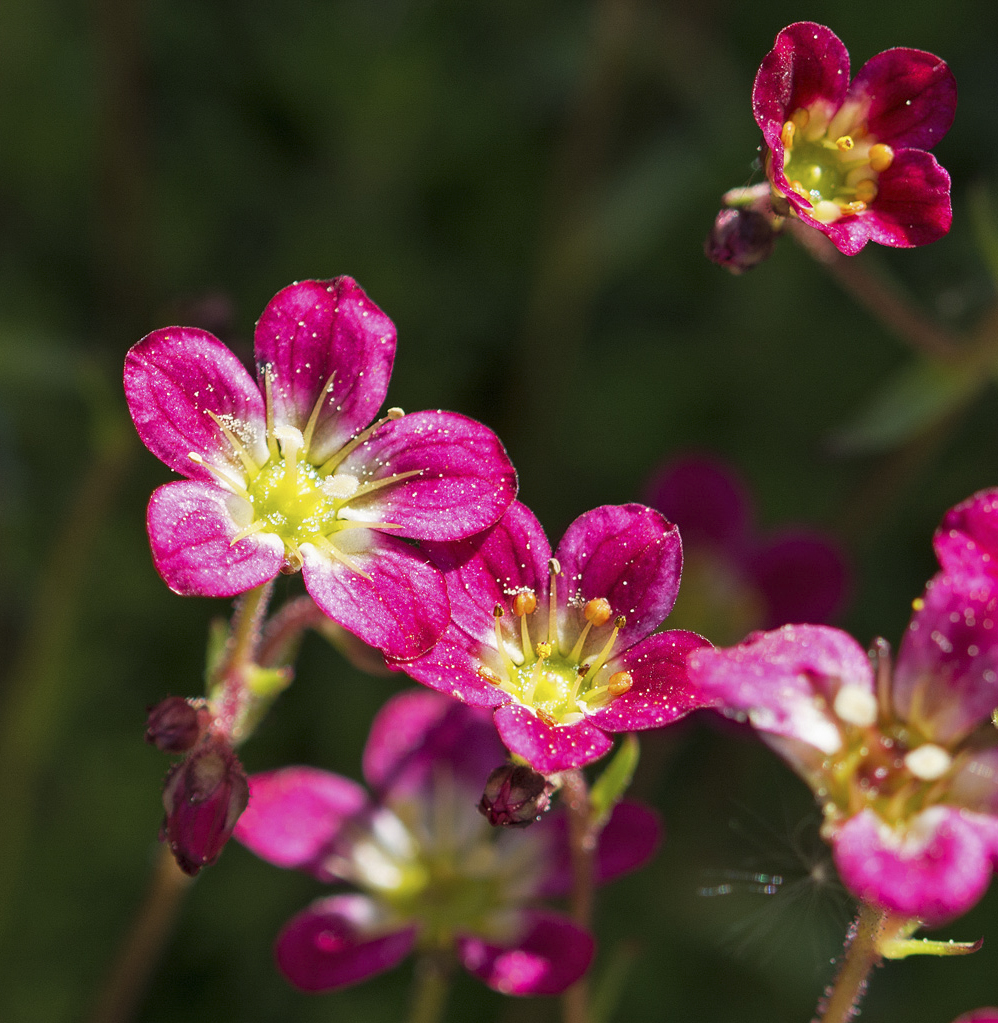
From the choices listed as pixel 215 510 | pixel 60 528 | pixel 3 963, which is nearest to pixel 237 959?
pixel 3 963

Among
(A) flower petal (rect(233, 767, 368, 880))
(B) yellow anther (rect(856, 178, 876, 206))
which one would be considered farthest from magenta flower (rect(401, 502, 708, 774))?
(B) yellow anther (rect(856, 178, 876, 206))

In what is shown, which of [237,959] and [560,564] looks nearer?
[560,564]

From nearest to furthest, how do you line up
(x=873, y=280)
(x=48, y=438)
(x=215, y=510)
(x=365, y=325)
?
(x=215, y=510)
(x=365, y=325)
(x=873, y=280)
(x=48, y=438)

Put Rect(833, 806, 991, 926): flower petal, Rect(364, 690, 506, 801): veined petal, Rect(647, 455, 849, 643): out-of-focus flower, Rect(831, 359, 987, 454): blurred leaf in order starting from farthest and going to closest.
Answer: Rect(647, 455, 849, 643): out-of-focus flower < Rect(831, 359, 987, 454): blurred leaf < Rect(364, 690, 506, 801): veined petal < Rect(833, 806, 991, 926): flower petal

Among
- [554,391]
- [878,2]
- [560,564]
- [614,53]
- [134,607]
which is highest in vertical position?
[878,2]

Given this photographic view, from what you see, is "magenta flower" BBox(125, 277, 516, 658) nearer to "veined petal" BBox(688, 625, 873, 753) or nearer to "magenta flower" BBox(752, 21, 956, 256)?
"veined petal" BBox(688, 625, 873, 753)

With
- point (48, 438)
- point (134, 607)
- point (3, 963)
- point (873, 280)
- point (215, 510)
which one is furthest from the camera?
point (48, 438)

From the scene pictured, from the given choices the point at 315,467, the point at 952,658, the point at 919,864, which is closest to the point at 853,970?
the point at 919,864

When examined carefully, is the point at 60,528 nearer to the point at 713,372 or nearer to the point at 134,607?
the point at 134,607
